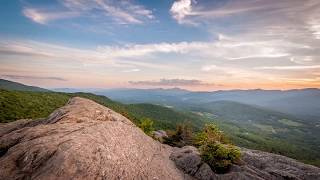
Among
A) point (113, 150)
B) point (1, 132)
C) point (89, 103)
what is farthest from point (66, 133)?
point (1, 132)

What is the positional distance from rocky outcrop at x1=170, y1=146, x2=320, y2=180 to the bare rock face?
9.72 feet

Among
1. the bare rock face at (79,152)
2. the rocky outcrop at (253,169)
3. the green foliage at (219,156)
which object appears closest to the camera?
the bare rock face at (79,152)

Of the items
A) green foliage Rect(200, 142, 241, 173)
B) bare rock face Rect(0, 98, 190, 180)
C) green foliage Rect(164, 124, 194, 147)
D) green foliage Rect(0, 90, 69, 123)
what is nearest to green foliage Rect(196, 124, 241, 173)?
green foliage Rect(200, 142, 241, 173)

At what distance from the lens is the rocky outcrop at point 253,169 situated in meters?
36.2

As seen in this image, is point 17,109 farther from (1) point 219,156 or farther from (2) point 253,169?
(2) point 253,169

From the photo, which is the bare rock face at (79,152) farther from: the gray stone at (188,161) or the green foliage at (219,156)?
the green foliage at (219,156)

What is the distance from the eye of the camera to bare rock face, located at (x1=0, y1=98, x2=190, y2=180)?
22.0 metres

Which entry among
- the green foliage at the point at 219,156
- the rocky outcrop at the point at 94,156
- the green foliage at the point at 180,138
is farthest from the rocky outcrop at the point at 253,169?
the green foliage at the point at 180,138

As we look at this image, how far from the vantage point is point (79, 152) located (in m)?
23.4

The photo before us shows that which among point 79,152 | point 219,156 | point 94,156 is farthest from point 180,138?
point 79,152

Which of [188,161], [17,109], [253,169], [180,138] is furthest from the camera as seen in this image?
[17,109]

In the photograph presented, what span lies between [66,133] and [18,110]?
443 ft

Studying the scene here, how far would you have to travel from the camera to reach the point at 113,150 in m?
27.2

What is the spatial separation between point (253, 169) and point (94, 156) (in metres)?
26.0
